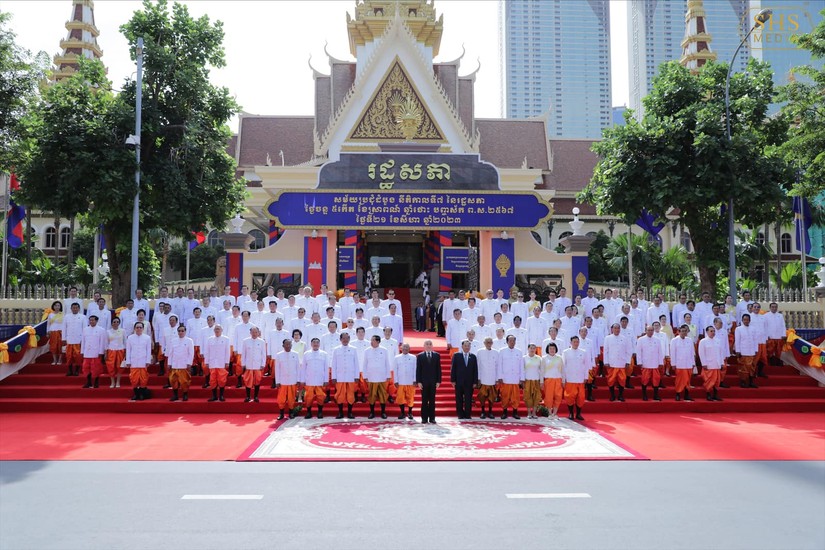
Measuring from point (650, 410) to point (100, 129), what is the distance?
1236 centimetres

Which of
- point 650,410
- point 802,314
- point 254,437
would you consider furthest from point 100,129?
point 802,314

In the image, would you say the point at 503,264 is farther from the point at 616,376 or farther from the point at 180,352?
the point at 180,352

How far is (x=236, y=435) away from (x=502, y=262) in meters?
10.3

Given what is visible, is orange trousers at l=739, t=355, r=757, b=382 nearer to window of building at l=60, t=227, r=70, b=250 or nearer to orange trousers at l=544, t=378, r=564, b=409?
orange trousers at l=544, t=378, r=564, b=409

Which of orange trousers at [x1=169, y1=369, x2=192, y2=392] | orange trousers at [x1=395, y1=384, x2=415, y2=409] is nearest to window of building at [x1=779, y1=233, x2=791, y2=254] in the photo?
orange trousers at [x1=395, y1=384, x2=415, y2=409]

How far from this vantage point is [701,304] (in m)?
14.0

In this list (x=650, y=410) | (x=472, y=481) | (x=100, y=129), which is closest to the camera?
(x=472, y=481)

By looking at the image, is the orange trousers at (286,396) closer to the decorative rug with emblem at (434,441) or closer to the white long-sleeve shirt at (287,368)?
the white long-sleeve shirt at (287,368)

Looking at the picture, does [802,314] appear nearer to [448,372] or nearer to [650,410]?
[650,410]

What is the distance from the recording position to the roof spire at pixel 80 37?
127ft

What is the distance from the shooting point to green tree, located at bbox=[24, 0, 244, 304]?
46.4 ft

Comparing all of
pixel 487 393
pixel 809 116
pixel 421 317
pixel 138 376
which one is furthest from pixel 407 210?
pixel 809 116

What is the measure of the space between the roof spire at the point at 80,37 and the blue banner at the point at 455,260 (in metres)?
30.2

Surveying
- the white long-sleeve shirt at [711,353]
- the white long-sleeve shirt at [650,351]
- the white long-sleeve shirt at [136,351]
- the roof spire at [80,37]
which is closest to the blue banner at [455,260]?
the white long-sleeve shirt at [650,351]
